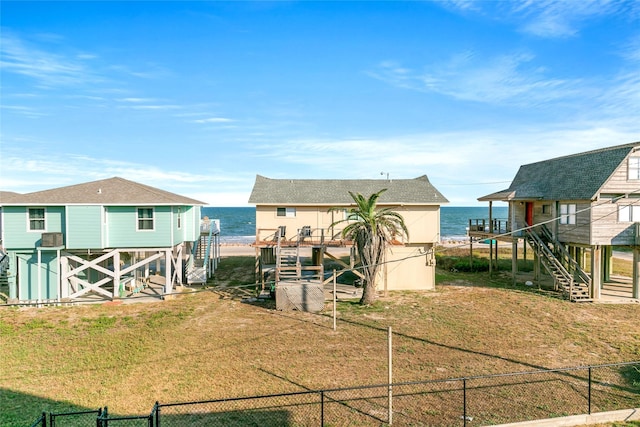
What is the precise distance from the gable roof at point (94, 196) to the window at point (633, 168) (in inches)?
1051

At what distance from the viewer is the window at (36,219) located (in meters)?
22.2

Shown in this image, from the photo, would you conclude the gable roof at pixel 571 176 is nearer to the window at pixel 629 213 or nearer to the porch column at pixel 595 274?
the window at pixel 629 213

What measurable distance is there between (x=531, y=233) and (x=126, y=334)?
25732mm

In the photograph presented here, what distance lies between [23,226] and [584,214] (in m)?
33.7

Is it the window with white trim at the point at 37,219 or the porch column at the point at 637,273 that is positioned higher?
the window with white trim at the point at 37,219

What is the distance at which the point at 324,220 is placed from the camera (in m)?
27.6

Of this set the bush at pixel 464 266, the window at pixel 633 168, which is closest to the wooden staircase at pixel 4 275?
the bush at pixel 464 266

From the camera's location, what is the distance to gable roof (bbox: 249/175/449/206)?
89.5 ft

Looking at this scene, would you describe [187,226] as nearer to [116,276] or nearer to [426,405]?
[116,276]

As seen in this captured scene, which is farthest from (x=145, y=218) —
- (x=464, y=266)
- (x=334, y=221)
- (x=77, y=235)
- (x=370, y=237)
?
(x=464, y=266)

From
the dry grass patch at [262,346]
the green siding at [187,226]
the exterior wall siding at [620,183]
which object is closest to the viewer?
the dry grass patch at [262,346]

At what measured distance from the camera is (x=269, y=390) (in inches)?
458

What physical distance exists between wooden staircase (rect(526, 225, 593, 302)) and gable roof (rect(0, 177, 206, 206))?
2353 cm

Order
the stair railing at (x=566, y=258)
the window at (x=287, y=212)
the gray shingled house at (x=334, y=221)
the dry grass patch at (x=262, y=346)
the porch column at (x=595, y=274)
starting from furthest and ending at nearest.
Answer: the window at (x=287, y=212) < the gray shingled house at (x=334, y=221) < the stair railing at (x=566, y=258) < the porch column at (x=595, y=274) < the dry grass patch at (x=262, y=346)
